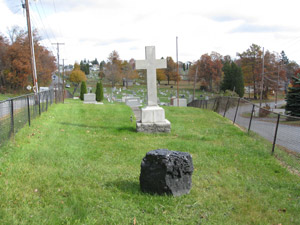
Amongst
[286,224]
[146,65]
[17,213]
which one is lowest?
[286,224]

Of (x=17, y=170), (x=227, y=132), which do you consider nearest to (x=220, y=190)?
(x=17, y=170)

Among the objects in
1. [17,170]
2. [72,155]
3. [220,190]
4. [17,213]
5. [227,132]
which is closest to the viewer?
[17,213]

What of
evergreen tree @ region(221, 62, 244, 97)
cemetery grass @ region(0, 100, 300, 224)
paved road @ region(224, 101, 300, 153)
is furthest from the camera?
evergreen tree @ region(221, 62, 244, 97)

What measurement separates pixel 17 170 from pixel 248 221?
3808 millimetres

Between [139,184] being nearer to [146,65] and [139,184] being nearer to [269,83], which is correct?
[146,65]

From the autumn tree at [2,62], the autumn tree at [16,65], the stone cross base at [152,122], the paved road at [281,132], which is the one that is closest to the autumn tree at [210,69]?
the autumn tree at [16,65]

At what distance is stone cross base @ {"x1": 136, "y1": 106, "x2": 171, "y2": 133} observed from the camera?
365 inches

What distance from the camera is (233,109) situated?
13633 mm

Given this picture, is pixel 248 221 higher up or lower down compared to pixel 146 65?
lower down

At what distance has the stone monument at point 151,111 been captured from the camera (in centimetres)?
929

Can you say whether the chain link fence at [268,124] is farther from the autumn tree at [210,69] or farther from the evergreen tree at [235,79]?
the autumn tree at [210,69]

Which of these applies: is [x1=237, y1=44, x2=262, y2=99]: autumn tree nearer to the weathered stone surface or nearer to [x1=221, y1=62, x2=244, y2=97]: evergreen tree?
[x1=221, y1=62, x2=244, y2=97]: evergreen tree

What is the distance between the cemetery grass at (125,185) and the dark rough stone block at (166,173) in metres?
0.14

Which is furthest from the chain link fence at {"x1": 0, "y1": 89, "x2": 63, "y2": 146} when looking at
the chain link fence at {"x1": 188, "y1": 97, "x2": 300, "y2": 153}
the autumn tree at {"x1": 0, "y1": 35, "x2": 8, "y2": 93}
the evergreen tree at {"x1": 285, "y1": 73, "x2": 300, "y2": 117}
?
the autumn tree at {"x1": 0, "y1": 35, "x2": 8, "y2": 93}
